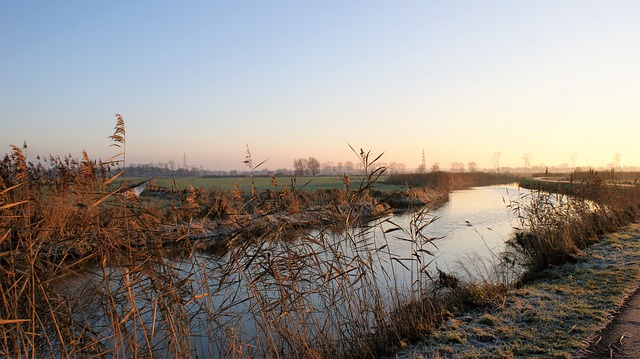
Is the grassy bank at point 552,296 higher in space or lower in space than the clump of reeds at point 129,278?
lower

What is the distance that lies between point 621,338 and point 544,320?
0.89 m

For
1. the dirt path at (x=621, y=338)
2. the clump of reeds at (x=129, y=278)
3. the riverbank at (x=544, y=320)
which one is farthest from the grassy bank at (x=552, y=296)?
the clump of reeds at (x=129, y=278)

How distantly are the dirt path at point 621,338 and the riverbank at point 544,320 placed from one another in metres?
0.08

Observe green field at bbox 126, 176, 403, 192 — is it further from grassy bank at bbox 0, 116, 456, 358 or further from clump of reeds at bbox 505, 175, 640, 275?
clump of reeds at bbox 505, 175, 640, 275

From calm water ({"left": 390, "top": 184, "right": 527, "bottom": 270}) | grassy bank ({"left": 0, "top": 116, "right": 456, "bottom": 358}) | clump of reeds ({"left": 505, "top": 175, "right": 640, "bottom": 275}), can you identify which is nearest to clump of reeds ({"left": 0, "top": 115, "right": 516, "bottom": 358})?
grassy bank ({"left": 0, "top": 116, "right": 456, "bottom": 358})

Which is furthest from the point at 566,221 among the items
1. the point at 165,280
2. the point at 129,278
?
the point at 129,278

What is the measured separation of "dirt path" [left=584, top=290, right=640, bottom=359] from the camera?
3.88 m

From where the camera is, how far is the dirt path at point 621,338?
3.88m

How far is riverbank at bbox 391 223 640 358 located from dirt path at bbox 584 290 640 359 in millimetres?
84

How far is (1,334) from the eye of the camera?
2.94 m

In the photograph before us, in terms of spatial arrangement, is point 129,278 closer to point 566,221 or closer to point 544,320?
point 544,320

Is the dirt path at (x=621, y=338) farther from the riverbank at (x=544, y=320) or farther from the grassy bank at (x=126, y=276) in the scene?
the grassy bank at (x=126, y=276)

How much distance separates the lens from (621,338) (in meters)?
4.21

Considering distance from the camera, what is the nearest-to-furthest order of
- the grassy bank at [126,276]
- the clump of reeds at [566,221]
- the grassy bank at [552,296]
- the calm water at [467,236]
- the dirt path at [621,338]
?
the grassy bank at [126,276] < the dirt path at [621,338] < the grassy bank at [552,296] < the clump of reeds at [566,221] < the calm water at [467,236]
